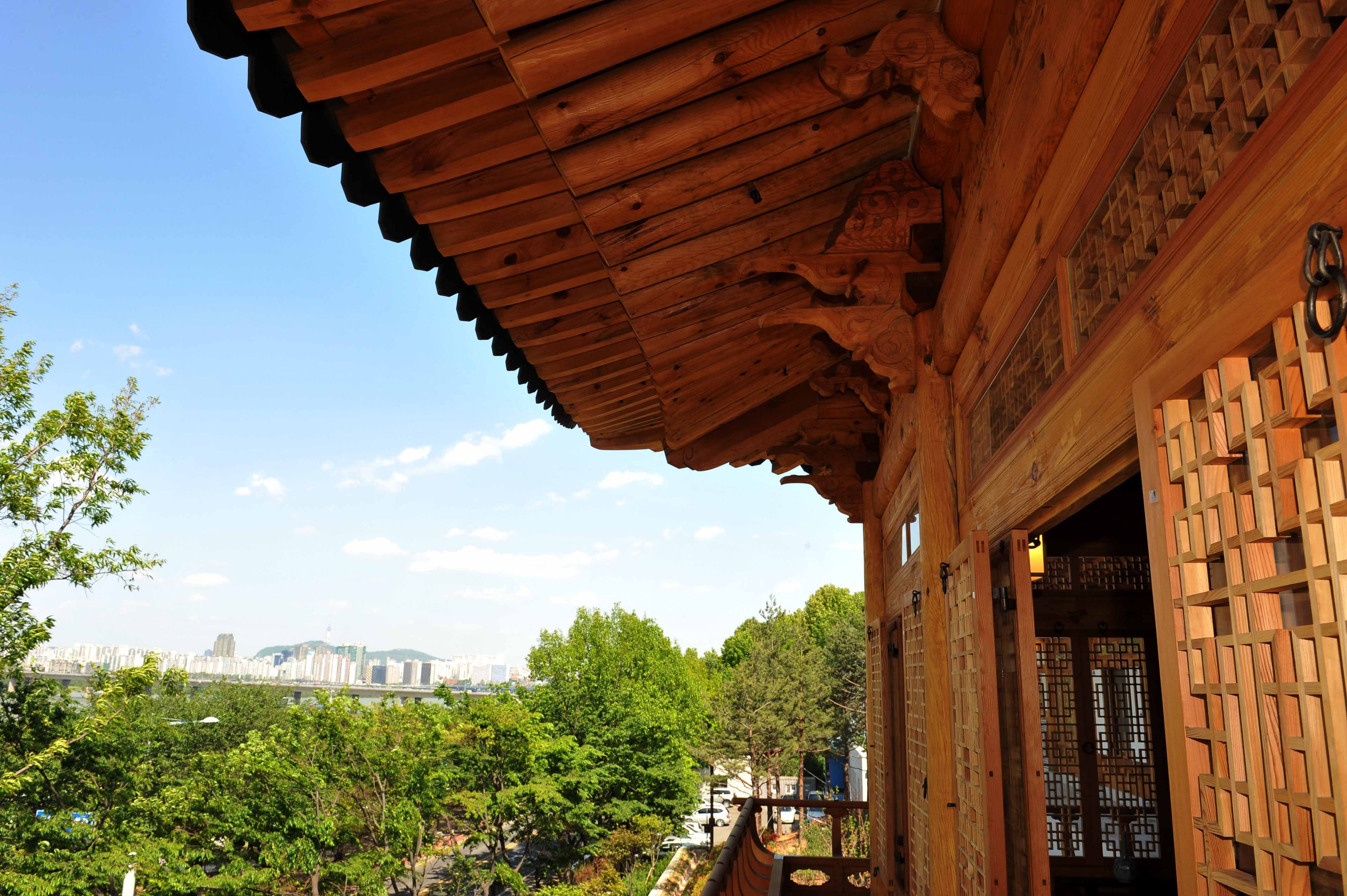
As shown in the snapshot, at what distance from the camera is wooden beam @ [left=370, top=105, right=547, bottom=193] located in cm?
219

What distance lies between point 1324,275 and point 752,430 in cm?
450

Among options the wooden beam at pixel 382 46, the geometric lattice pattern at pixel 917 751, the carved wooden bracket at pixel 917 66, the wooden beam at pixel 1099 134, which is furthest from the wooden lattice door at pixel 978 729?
the wooden beam at pixel 382 46

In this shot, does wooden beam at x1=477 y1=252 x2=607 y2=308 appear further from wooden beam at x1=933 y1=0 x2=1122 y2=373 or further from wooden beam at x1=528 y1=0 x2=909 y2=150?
wooden beam at x1=933 y1=0 x2=1122 y2=373

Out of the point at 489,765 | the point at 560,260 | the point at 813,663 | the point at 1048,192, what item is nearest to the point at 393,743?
the point at 489,765

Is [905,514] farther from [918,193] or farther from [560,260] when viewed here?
[560,260]

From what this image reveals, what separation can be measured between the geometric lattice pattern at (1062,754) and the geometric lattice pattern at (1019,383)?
10.2ft

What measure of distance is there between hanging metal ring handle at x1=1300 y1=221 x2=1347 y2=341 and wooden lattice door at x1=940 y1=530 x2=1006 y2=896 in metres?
1.60

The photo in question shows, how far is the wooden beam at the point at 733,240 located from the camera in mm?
2768

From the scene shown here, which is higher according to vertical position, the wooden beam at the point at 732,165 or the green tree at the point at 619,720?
the wooden beam at the point at 732,165

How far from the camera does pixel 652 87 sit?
2.14 meters

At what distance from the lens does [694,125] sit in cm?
234

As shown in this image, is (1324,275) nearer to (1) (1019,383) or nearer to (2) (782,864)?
(1) (1019,383)

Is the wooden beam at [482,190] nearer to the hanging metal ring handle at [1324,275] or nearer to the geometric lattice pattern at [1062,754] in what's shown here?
the hanging metal ring handle at [1324,275]

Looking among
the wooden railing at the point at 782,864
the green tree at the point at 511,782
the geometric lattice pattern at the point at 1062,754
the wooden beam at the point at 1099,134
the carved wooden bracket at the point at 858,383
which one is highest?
the carved wooden bracket at the point at 858,383
